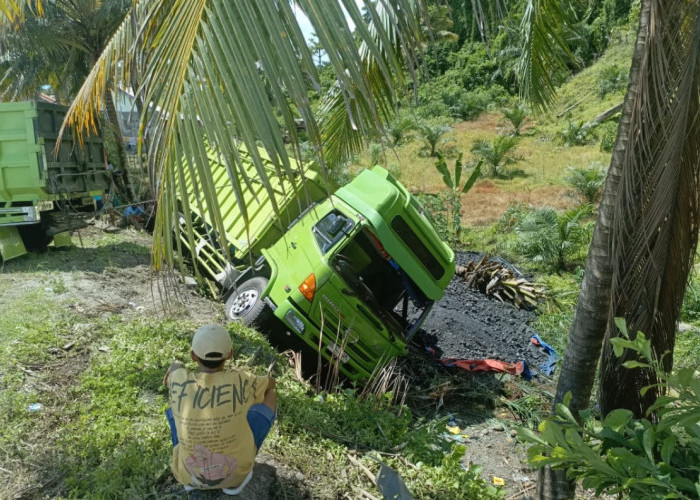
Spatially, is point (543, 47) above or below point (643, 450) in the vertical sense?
above

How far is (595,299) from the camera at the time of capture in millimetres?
3557

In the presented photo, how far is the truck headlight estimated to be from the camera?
716 centimetres

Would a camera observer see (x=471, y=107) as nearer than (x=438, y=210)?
No

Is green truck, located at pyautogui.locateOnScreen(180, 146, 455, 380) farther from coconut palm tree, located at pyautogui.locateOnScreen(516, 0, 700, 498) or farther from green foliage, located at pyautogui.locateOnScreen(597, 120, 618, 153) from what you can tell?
green foliage, located at pyautogui.locateOnScreen(597, 120, 618, 153)

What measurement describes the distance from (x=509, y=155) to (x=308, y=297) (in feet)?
66.1

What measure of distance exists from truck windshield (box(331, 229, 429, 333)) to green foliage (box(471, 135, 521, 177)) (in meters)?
15.4

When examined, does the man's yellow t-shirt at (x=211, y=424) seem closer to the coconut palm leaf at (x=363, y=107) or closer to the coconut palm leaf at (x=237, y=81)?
the coconut palm leaf at (x=237, y=81)

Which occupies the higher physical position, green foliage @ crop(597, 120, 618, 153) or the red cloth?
green foliage @ crop(597, 120, 618, 153)

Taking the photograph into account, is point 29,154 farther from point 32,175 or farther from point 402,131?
point 402,131

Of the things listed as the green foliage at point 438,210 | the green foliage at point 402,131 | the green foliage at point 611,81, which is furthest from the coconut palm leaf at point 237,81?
the green foliage at point 611,81

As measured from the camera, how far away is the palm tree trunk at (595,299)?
3.22 m

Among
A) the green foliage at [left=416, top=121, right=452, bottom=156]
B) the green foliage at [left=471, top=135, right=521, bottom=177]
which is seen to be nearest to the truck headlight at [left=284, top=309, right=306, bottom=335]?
the green foliage at [left=416, top=121, right=452, bottom=156]

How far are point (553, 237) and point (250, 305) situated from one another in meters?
8.29

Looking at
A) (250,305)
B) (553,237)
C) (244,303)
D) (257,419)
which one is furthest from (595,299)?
(553,237)
